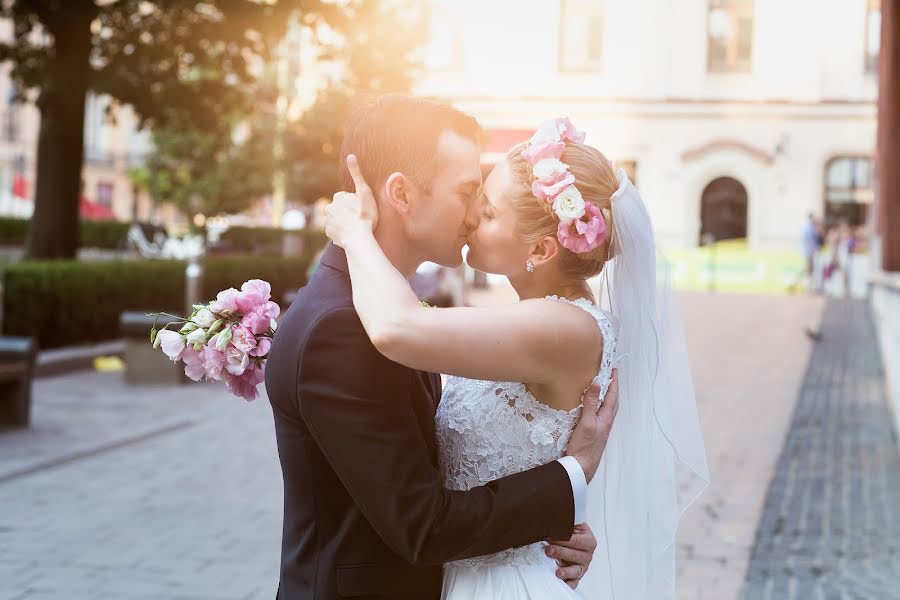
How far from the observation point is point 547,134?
2.64 m

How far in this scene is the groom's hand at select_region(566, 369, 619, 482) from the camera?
249cm

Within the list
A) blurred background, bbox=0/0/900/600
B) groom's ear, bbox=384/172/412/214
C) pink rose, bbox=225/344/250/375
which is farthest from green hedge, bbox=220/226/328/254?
groom's ear, bbox=384/172/412/214

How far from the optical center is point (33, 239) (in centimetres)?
1767

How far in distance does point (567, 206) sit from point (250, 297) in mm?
805

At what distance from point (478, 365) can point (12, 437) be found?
26.4 ft

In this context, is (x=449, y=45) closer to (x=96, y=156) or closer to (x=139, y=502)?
(x=96, y=156)

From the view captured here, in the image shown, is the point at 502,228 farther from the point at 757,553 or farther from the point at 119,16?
the point at 119,16

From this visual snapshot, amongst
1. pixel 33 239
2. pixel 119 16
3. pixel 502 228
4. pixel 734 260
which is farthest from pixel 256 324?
pixel 734 260

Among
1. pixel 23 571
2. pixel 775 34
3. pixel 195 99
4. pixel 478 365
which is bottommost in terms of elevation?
pixel 23 571

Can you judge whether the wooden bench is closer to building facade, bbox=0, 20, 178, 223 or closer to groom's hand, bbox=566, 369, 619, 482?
groom's hand, bbox=566, 369, 619, 482

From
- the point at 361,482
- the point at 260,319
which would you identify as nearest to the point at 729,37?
the point at 260,319

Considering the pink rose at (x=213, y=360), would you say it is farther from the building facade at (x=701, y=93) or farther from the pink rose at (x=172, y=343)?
the building facade at (x=701, y=93)

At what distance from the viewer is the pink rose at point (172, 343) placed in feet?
9.12

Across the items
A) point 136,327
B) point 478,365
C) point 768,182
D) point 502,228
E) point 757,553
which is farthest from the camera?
point 768,182
